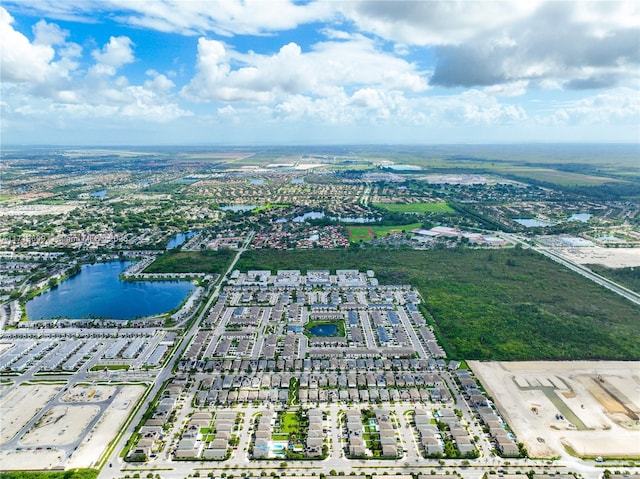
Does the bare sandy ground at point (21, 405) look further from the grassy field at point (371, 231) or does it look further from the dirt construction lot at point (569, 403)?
the grassy field at point (371, 231)

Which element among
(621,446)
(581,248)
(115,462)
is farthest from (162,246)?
(581,248)

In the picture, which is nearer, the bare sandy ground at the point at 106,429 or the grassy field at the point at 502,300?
the bare sandy ground at the point at 106,429

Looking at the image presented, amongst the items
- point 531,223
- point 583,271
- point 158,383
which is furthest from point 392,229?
point 158,383

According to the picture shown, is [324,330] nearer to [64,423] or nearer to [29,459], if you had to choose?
[64,423]

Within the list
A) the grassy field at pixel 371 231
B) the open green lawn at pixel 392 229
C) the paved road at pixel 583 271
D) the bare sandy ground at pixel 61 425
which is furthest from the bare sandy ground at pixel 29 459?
the open green lawn at pixel 392 229

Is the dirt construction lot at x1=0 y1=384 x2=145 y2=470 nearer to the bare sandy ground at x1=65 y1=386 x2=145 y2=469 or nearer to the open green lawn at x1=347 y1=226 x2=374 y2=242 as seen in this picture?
the bare sandy ground at x1=65 y1=386 x2=145 y2=469

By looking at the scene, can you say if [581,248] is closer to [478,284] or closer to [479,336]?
[478,284]

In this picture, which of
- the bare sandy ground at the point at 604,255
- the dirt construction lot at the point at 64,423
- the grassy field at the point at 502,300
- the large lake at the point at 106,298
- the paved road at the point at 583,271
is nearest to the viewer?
the dirt construction lot at the point at 64,423
